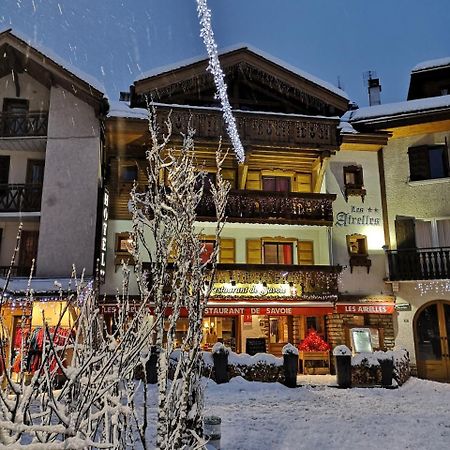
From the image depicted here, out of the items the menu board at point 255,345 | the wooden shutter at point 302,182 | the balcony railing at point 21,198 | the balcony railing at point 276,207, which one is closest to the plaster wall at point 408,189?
the balcony railing at point 276,207

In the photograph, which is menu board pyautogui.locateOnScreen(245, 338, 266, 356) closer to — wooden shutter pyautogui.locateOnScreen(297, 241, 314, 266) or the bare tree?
wooden shutter pyautogui.locateOnScreen(297, 241, 314, 266)

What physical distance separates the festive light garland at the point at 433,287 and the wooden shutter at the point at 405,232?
1.59m

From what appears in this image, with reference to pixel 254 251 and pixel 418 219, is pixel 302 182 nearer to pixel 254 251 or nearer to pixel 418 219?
pixel 254 251

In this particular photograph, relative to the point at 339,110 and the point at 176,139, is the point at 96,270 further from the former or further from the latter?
the point at 339,110

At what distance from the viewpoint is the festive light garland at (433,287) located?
17.5 metres

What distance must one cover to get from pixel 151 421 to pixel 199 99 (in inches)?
525

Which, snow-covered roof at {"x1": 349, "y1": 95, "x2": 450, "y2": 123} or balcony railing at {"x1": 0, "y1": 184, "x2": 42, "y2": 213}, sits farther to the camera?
snow-covered roof at {"x1": 349, "y1": 95, "x2": 450, "y2": 123}

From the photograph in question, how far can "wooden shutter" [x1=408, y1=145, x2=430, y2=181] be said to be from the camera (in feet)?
61.7

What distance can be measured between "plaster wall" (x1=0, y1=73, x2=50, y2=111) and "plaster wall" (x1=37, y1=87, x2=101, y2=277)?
0.95m

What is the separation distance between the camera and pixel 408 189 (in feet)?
62.1

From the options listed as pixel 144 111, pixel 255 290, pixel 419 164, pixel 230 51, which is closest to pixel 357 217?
pixel 419 164

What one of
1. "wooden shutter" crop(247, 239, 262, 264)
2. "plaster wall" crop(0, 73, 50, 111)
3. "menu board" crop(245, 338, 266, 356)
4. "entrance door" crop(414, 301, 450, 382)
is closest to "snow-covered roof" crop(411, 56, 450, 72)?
"entrance door" crop(414, 301, 450, 382)

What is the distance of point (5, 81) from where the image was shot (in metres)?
18.8

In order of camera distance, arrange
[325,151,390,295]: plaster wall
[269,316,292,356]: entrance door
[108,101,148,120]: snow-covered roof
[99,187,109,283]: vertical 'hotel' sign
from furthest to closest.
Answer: [269,316,292,356]: entrance door → [325,151,390,295]: plaster wall → [108,101,148,120]: snow-covered roof → [99,187,109,283]: vertical 'hotel' sign
